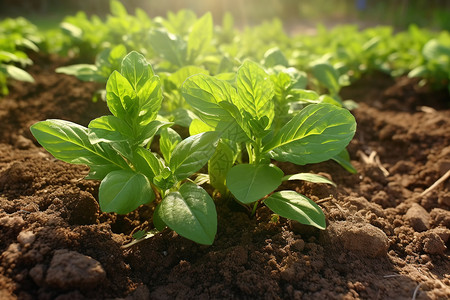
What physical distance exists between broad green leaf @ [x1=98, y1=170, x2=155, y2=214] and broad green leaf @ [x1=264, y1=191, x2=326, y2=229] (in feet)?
1.79

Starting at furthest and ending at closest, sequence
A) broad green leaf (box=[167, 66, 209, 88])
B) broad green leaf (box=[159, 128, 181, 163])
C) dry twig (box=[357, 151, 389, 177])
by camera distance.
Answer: dry twig (box=[357, 151, 389, 177]), broad green leaf (box=[167, 66, 209, 88]), broad green leaf (box=[159, 128, 181, 163])

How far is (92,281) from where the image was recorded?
1.43 m

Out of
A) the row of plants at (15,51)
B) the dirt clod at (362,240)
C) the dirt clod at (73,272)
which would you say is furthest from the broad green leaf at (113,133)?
the row of plants at (15,51)

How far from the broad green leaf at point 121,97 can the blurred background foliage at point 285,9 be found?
14486 mm

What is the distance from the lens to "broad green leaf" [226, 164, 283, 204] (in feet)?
5.25

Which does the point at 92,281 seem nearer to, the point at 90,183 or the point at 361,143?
the point at 90,183

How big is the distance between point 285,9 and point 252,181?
63.2 feet

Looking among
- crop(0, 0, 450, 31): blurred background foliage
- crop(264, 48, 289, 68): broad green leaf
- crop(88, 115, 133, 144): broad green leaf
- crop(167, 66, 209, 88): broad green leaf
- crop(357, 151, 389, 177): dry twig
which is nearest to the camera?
crop(88, 115, 133, 144): broad green leaf

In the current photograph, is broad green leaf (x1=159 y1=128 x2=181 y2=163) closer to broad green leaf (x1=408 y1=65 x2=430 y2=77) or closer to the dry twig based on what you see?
the dry twig

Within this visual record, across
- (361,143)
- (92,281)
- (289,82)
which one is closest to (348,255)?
(289,82)

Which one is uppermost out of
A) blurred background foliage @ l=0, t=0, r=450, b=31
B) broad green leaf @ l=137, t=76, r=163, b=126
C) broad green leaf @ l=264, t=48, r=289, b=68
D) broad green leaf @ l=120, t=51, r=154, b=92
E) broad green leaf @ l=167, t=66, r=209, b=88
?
broad green leaf @ l=120, t=51, r=154, b=92

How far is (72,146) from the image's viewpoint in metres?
1.69

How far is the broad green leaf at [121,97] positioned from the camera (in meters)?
1.68

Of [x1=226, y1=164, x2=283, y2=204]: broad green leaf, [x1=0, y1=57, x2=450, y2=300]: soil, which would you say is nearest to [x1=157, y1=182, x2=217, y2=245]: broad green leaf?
[x1=226, y1=164, x2=283, y2=204]: broad green leaf
